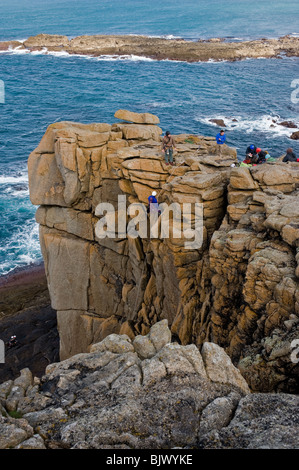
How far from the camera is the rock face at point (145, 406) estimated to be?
1134cm

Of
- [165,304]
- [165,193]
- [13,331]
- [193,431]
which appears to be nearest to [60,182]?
[165,193]

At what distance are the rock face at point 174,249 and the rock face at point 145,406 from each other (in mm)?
2344

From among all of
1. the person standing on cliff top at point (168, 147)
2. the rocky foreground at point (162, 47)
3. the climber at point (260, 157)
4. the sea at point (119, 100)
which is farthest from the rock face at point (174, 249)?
the rocky foreground at point (162, 47)

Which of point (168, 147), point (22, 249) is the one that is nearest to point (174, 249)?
point (168, 147)

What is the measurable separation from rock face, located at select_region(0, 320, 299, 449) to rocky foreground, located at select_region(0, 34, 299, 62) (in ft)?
372

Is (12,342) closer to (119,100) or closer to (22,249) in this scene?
(22,249)

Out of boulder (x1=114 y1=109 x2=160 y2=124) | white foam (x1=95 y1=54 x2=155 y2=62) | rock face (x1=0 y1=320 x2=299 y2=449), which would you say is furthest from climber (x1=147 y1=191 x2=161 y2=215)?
white foam (x1=95 y1=54 x2=155 y2=62)

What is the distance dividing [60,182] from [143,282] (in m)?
10.5

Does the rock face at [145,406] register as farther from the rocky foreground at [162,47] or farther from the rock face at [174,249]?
the rocky foreground at [162,47]

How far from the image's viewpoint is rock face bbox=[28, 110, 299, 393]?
17.8m

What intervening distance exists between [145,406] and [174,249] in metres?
12.5

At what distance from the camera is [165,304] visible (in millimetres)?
27125

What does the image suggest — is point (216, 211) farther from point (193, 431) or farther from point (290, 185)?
point (193, 431)
